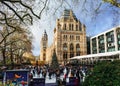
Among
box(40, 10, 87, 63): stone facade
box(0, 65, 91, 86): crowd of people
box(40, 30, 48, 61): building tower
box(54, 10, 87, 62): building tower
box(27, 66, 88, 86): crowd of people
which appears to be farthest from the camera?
box(40, 30, 48, 61): building tower

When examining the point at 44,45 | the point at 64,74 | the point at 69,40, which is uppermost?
the point at 44,45

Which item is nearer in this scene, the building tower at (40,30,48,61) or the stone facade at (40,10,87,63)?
the stone facade at (40,10,87,63)

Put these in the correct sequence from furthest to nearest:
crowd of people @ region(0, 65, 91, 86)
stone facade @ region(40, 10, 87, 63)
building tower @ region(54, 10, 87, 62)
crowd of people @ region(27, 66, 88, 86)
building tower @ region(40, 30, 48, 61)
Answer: building tower @ region(40, 30, 48, 61)
building tower @ region(54, 10, 87, 62)
stone facade @ region(40, 10, 87, 63)
crowd of people @ region(27, 66, 88, 86)
crowd of people @ region(0, 65, 91, 86)

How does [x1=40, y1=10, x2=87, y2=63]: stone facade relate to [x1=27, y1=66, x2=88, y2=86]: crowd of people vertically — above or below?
above

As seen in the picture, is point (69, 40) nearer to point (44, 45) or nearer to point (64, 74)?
point (44, 45)

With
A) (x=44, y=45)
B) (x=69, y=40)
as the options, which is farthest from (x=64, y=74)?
(x=44, y=45)

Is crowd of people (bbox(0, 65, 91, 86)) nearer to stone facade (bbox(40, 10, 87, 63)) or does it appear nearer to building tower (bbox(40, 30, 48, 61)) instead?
stone facade (bbox(40, 10, 87, 63))

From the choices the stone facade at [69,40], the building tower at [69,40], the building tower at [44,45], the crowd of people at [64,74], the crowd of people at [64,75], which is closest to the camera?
the crowd of people at [64,75]

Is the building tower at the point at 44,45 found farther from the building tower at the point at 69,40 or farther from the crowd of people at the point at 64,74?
the crowd of people at the point at 64,74

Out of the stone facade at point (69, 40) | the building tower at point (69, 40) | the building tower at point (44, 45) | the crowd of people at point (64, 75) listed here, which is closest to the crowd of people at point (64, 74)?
the crowd of people at point (64, 75)

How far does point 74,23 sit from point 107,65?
383 ft

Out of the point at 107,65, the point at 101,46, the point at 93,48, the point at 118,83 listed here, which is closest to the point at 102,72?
the point at 107,65

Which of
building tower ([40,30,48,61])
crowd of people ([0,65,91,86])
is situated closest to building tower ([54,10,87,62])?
building tower ([40,30,48,61])

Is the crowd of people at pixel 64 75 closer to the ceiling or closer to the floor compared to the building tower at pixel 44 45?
closer to the floor
